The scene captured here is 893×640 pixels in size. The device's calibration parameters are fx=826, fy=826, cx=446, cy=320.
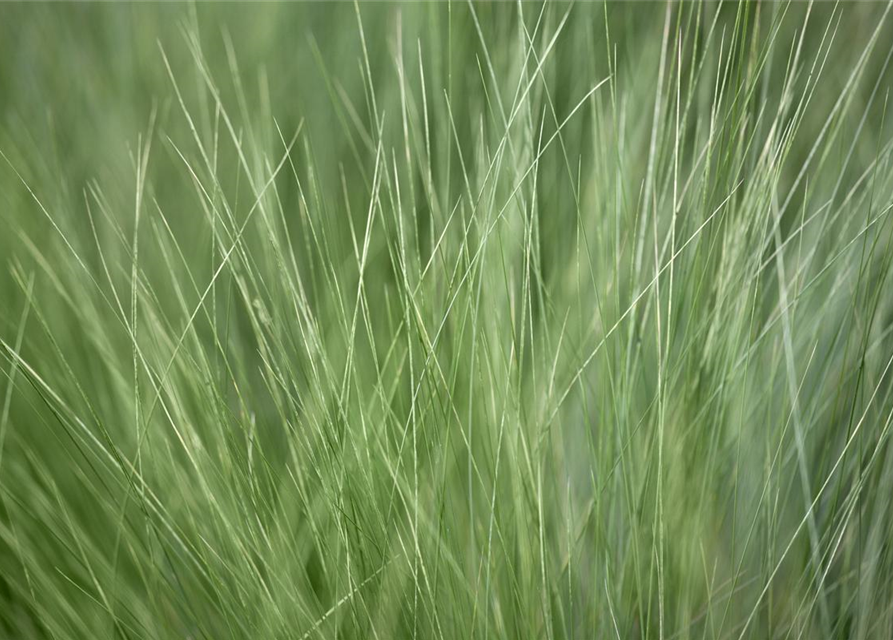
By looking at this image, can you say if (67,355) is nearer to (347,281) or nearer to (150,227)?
(150,227)

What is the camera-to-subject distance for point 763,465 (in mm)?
745

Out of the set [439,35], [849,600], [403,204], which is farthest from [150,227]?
[849,600]

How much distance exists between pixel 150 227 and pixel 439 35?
15.7 inches

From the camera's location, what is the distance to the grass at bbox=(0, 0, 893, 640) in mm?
632

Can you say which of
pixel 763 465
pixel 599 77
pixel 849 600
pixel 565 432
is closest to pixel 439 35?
pixel 599 77

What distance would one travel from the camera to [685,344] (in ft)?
2.28

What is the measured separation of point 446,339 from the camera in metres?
0.85

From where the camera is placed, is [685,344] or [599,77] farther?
[599,77]

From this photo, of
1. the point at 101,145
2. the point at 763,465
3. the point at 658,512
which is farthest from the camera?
A: the point at 101,145

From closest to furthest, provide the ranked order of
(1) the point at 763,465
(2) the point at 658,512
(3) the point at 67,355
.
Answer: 1. (2) the point at 658,512
2. (1) the point at 763,465
3. (3) the point at 67,355

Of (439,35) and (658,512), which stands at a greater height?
(439,35)

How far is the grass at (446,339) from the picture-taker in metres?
0.63

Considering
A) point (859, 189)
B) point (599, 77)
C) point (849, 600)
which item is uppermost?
point (599, 77)

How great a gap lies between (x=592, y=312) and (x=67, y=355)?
0.54 meters
